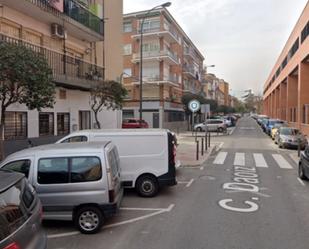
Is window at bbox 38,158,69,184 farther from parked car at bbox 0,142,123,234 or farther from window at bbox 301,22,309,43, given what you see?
window at bbox 301,22,309,43

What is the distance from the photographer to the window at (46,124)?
52.7 feet

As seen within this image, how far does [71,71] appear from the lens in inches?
710

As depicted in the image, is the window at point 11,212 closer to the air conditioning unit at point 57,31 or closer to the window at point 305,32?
the air conditioning unit at point 57,31

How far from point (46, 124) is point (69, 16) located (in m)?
5.26

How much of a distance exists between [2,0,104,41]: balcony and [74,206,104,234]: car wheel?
10.1 meters

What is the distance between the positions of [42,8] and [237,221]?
39.2ft

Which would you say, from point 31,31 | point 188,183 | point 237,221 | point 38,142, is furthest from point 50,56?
point 237,221

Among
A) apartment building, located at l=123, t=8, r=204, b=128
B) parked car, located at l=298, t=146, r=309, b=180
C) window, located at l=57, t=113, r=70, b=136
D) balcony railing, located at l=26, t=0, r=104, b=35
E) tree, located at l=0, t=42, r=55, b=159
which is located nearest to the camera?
tree, located at l=0, t=42, r=55, b=159

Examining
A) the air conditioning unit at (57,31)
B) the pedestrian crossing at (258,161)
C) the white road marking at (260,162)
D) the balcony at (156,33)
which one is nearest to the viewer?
the white road marking at (260,162)

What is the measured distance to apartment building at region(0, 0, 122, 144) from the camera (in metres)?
14.3

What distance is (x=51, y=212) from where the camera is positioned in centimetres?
654

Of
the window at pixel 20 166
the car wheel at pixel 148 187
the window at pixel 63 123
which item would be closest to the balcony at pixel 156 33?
the window at pixel 63 123

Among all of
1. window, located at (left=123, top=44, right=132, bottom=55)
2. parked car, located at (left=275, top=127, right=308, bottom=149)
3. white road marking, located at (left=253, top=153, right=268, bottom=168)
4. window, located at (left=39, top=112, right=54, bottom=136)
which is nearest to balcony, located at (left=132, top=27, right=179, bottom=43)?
window, located at (left=123, top=44, right=132, bottom=55)

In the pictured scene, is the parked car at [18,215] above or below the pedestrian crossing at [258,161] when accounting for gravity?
above
